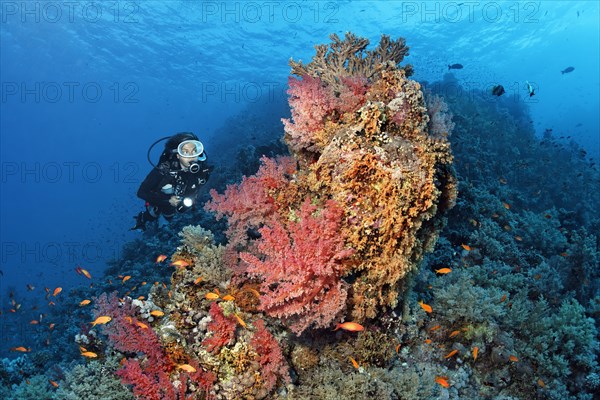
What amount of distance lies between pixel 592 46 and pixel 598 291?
7436 centimetres

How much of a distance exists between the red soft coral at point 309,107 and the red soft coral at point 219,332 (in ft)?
7.99

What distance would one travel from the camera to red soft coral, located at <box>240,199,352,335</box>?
341 cm

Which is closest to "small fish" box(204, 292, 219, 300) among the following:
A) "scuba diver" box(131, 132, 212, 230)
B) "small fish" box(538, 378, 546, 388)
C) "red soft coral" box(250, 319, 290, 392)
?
"red soft coral" box(250, 319, 290, 392)

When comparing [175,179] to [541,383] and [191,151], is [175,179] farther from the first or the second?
[541,383]

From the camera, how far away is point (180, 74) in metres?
44.5

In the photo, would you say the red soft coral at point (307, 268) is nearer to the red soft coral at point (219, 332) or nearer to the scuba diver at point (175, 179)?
the red soft coral at point (219, 332)

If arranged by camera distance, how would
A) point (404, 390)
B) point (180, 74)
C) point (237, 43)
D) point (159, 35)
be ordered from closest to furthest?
point (404, 390) < point (159, 35) < point (237, 43) < point (180, 74)

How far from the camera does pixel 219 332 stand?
3975mm

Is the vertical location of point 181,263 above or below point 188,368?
above

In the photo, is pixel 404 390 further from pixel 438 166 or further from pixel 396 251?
pixel 438 166

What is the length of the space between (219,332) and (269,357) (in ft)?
2.25

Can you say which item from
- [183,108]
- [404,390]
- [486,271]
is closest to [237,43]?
[183,108]

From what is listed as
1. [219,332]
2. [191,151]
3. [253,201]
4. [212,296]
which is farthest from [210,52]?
[219,332]

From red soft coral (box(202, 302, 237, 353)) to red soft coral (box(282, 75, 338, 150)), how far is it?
2434mm
